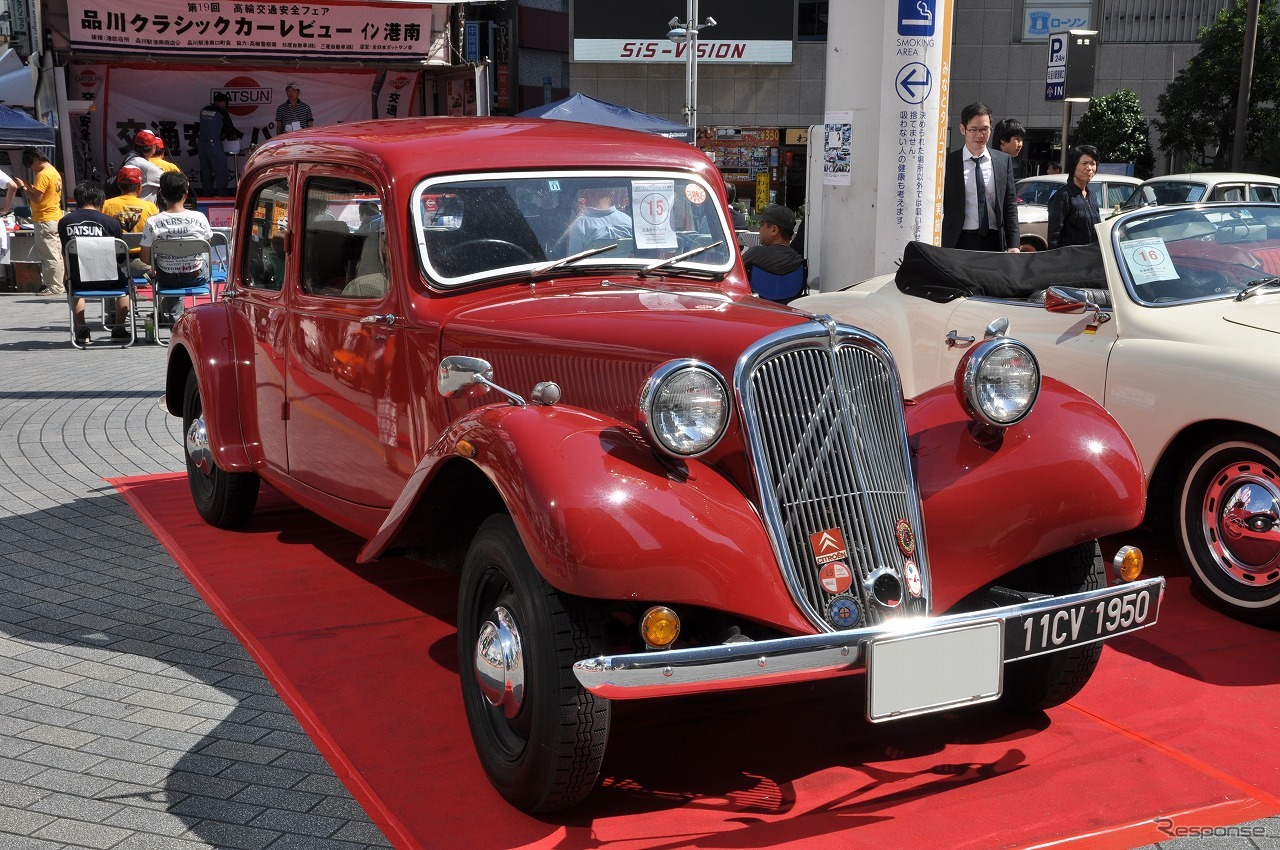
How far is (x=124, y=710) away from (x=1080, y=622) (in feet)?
9.25

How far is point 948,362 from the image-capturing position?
590cm

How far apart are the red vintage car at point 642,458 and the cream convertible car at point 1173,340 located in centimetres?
68

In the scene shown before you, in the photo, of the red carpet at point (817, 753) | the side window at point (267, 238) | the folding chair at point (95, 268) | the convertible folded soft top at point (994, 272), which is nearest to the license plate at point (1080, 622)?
the red carpet at point (817, 753)

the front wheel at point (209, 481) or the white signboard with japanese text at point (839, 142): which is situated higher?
the white signboard with japanese text at point (839, 142)

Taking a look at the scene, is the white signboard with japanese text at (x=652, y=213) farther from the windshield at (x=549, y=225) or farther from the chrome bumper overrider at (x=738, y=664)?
the chrome bumper overrider at (x=738, y=664)

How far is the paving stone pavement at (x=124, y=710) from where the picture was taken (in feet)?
10.3

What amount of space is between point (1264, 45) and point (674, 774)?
2736 centimetres

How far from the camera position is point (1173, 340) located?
4938 mm

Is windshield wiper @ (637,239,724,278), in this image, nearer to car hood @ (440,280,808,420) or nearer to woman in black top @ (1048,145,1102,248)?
car hood @ (440,280,808,420)

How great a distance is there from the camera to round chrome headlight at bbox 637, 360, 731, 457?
3.05m

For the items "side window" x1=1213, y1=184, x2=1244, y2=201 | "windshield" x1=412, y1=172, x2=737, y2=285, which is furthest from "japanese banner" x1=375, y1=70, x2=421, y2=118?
"windshield" x1=412, y1=172, x2=737, y2=285

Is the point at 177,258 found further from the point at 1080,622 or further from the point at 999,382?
the point at 1080,622

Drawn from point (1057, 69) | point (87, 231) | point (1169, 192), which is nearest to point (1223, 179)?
point (1169, 192)

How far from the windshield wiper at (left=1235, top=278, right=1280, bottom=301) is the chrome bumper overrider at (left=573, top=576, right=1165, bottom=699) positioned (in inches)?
109
